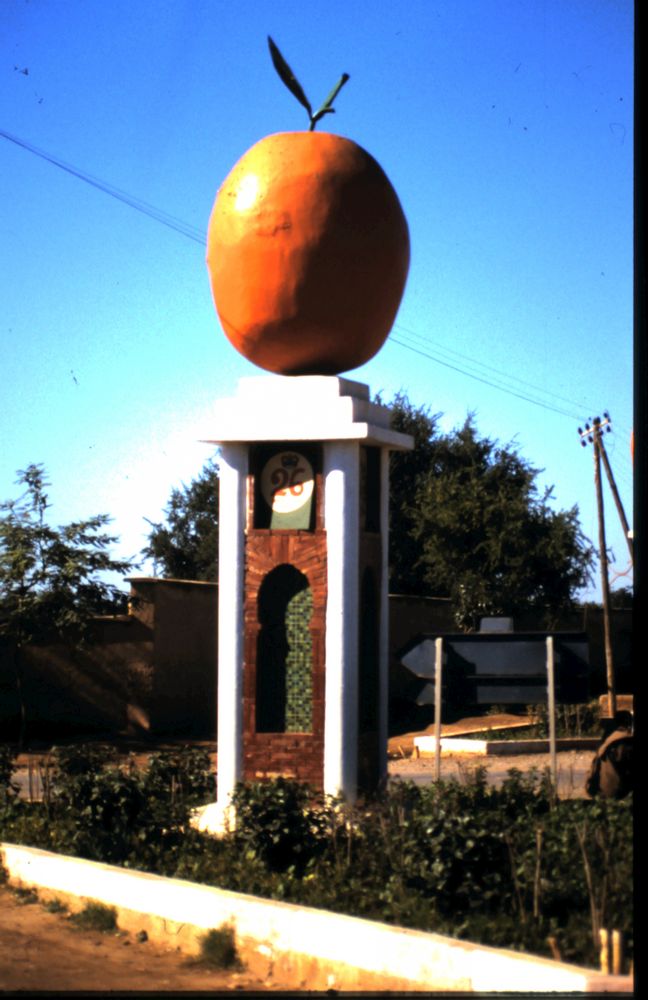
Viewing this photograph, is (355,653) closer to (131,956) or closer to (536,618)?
(131,956)

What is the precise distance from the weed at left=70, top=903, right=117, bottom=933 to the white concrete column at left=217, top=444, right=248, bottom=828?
86.8 inches

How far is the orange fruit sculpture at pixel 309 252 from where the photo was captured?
1083 centimetres

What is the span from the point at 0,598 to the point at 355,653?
45.3ft

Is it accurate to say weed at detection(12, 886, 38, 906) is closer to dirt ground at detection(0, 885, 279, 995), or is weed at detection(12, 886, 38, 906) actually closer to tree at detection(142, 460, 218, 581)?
dirt ground at detection(0, 885, 279, 995)

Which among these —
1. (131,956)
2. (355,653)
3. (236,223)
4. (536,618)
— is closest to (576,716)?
(536,618)

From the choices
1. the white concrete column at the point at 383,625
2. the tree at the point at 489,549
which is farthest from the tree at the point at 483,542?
the white concrete column at the point at 383,625

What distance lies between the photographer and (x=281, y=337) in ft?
36.7

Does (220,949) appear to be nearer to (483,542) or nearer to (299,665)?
(299,665)

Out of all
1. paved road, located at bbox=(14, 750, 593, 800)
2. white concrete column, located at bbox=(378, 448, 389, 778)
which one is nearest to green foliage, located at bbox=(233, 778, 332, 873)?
white concrete column, located at bbox=(378, 448, 389, 778)

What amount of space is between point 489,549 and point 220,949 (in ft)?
86.6

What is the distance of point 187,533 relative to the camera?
47.5 m

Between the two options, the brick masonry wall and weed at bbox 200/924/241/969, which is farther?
the brick masonry wall

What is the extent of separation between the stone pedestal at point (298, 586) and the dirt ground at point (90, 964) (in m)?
2.12

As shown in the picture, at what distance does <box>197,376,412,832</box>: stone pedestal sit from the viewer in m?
10.9
